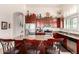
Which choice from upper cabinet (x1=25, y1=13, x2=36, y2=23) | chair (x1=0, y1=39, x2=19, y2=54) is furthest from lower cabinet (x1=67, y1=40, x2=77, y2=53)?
chair (x1=0, y1=39, x2=19, y2=54)

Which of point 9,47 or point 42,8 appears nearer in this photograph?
point 42,8

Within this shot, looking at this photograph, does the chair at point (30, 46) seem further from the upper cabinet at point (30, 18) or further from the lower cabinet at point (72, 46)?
the lower cabinet at point (72, 46)

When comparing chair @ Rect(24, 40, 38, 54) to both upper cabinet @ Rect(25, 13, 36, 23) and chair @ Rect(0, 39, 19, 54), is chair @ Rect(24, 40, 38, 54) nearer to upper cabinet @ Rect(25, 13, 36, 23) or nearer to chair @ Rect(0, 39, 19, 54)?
chair @ Rect(0, 39, 19, 54)

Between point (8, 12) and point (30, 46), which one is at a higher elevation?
point (8, 12)

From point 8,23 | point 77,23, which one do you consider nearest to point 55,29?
point 77,23

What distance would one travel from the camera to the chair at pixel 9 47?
10.1 ft

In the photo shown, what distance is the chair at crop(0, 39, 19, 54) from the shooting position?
3.08 m

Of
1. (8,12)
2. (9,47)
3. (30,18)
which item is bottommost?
(9,47)

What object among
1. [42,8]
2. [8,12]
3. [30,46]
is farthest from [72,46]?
[8,12]

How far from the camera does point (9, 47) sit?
3.16m

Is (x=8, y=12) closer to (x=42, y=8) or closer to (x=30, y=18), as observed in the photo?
(x=30, y=18)

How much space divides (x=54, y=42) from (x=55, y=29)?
0.86ft

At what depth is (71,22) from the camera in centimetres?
310

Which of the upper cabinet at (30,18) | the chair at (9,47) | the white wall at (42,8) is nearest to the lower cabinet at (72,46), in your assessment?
the white wall at (42,8)
